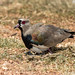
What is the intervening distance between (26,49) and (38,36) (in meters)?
0.89

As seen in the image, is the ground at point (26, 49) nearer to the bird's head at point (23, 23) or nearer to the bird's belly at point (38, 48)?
the bird's belly at point (38, 48)

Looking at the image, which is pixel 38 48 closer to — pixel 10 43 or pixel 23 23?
pixel 23 23

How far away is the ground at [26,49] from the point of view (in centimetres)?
639

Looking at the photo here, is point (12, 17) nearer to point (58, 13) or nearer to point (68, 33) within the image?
point (58, 13)

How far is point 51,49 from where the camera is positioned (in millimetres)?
8320

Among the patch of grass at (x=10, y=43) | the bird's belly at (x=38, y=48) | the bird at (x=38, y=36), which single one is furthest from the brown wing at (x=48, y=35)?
the patch of grass at (x=10, y=43)

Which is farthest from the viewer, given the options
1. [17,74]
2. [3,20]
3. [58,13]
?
[58,13]

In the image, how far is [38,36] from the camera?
24.7ft

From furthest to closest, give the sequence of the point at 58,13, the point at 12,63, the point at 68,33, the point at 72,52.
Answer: the point at 58,13
the point at 68,33
the point at 72,52
the point at 12,63

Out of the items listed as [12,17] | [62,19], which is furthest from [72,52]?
[12,17]

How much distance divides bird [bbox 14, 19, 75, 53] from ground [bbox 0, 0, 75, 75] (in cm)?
35

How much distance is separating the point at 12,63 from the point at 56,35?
195 cm

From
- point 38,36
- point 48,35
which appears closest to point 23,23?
point 38,36

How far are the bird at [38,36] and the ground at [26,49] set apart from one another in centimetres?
35
